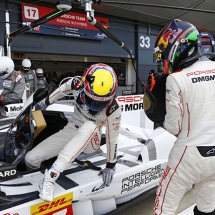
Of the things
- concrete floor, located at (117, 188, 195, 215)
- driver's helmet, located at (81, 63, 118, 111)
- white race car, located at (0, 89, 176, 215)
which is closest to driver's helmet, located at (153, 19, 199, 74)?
driver's helmet, located at (81, 63, 118, 111)

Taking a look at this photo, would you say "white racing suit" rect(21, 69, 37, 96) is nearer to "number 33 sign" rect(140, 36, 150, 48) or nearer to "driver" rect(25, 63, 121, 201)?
"driver" rect(25, 63, 121, 201)

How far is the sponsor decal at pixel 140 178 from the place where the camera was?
216cm

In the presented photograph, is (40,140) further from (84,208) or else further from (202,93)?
(202,93)

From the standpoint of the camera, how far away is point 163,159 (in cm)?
252

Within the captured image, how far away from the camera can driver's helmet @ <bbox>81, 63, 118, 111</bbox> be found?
1.83m

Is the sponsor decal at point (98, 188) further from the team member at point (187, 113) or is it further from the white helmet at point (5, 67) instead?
the white helmet at point (5, 67)

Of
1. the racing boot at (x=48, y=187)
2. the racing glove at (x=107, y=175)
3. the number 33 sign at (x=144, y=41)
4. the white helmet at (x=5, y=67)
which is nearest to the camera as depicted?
the racing boot at (x=48, y=187)

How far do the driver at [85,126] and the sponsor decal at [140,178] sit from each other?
190 mm

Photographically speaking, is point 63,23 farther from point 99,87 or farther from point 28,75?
point 99,87

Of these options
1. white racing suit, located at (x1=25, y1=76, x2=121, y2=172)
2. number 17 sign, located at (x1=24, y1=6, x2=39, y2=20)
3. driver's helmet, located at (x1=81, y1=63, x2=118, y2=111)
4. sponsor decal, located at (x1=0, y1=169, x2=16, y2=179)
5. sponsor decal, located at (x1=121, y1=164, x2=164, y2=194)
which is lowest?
sponsor decal, located at (x1=121, y1=164, x2=164, y2=194)

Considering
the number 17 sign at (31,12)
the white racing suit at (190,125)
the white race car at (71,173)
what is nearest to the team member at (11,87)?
the white race car at (71,173)

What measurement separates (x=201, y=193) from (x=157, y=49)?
2.98 feet

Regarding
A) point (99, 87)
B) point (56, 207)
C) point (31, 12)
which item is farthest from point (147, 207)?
point (31, 12)

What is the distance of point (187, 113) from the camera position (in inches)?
56.8
